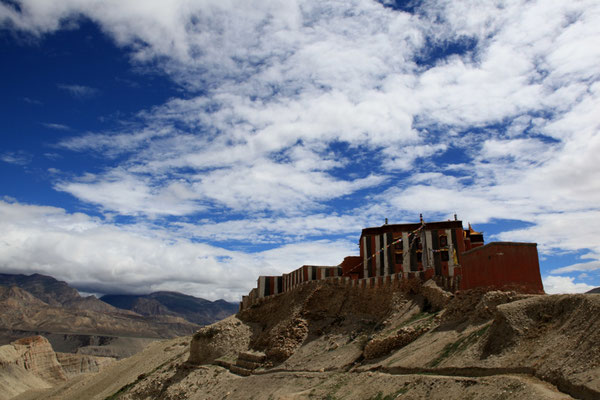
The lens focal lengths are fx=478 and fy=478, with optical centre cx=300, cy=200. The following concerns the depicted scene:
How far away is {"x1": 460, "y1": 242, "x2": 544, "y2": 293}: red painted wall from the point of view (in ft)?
79.2

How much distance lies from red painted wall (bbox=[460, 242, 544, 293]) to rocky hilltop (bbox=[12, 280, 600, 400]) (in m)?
0.87

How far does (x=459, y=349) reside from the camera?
2123 cm

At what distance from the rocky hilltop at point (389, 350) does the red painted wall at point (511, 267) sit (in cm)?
87

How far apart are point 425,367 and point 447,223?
90.8 feet

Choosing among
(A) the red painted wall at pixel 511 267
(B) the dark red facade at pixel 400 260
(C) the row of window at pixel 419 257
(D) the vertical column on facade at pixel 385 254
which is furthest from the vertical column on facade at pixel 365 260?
(A) the red painted wall at pixel 511 267

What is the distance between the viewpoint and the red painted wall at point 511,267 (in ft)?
79.2

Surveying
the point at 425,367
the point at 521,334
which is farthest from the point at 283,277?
the point at 521,334

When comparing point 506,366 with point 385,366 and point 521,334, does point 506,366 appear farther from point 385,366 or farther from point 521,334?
point 385,366

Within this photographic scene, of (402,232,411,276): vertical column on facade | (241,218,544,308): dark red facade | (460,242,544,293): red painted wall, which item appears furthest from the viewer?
(402,232,411,276): vertical column on facade

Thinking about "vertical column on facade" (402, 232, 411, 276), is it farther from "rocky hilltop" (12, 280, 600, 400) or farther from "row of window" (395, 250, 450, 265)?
"rocky hilltop" (12, 280, 600, 400)

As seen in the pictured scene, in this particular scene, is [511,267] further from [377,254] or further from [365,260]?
[365,260]

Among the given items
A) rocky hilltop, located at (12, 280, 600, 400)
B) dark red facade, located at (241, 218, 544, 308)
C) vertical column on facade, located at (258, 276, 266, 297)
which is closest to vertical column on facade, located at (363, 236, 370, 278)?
dark red facade, located at (241, 218, 544, 308)

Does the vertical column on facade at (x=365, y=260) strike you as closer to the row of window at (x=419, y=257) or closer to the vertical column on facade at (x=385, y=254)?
the vertical column on facade at (x=385, y=254)

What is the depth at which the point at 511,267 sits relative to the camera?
80.0 feet
